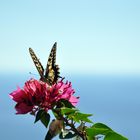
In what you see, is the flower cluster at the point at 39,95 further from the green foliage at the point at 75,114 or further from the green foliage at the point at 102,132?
the green foliage at the point at 102,132

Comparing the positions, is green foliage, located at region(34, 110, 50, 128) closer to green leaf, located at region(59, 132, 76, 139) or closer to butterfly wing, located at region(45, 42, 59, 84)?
green leaf, located at region(59, 132, 76, 139)

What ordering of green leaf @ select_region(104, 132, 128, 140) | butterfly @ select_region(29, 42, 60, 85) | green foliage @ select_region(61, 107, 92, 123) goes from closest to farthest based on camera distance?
green leaf @ select_region(104, 132, 128, 140) → green foliage @ select_region(61, 107, 92, 123) → butterfly @ select_region(29, 42, 60, 85)

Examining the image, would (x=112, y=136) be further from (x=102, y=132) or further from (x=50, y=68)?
(x=50, y=68)

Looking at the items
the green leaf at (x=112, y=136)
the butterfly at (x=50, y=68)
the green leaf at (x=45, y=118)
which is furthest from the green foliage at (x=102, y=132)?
the butterfly at (x=50, y=68)

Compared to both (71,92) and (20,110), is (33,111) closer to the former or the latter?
(20,110)

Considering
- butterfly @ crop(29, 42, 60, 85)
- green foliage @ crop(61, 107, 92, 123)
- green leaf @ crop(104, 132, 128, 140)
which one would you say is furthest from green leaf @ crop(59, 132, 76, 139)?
butterfly @ crop(29, 42, 60, 85)
